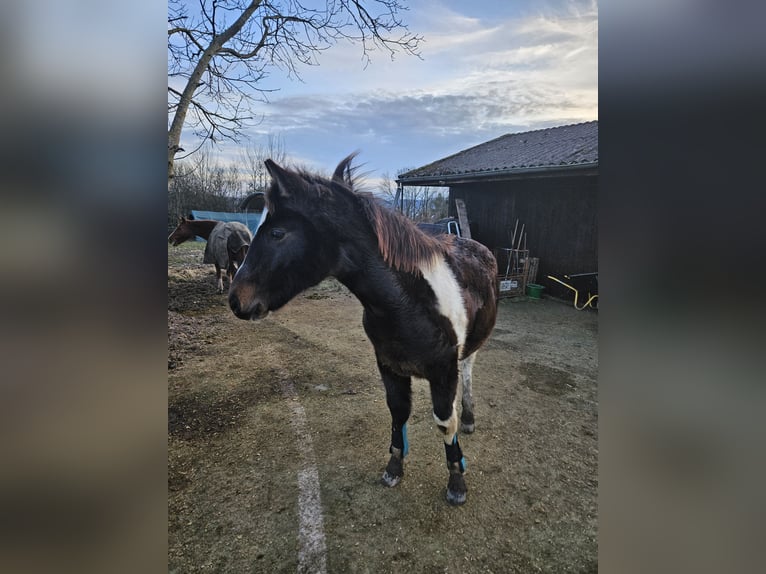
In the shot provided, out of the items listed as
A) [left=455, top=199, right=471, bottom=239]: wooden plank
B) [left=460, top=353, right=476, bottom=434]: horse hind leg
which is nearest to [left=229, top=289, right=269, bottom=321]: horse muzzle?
[left=460, top=353, right=476, bottom=434]: horse hind leg

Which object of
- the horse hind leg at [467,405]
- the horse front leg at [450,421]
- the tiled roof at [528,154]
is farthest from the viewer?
the tiled roof at [528,154]

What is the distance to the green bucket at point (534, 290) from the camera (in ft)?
26.3

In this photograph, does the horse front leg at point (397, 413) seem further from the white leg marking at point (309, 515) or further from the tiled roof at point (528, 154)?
the tiled roof at point (528, 154)

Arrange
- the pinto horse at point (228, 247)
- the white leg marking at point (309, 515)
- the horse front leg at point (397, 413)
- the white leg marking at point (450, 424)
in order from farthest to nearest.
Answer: the pinto horse at point (228, 247), the horse front leg at point (397, 413), the white leg marking at point (450, 424), the white leg marking at point (309, 515)

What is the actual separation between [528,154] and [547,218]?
182 centimetres

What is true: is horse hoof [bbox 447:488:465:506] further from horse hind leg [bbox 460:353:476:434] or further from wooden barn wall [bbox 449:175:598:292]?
wooden barn wall [bbox 449:175:598:292]

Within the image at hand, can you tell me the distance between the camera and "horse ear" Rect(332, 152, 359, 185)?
1776mm

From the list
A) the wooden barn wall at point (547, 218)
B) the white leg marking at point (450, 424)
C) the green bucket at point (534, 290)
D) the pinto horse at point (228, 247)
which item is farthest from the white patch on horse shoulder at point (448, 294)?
the green bucket at point (534, 290)

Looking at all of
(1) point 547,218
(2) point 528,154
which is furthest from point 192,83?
(2) point 528,154

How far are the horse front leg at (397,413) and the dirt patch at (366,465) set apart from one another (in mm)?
96

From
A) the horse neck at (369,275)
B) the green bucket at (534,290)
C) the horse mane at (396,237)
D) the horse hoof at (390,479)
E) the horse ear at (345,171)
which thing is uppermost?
the horse ear at (345,171)
